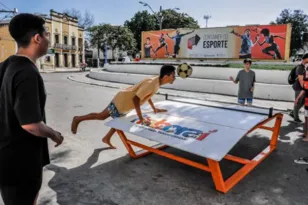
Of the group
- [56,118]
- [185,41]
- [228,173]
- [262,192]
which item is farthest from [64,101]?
[185,41]

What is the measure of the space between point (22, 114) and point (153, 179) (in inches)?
94.2

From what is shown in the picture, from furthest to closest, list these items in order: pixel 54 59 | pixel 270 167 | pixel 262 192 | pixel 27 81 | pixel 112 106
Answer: pixel 54 59 → pixel 112 106 → pixel 270 167 → pixel 262 192 → pixel 27 81

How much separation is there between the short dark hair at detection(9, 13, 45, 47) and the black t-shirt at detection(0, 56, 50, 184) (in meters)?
0.13

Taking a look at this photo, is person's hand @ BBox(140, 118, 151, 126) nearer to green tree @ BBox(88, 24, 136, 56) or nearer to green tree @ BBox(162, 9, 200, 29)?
green tree @ BBox(88, 24, 136, 56)

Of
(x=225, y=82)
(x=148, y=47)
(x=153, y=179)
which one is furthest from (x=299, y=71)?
(x=148, y=47)

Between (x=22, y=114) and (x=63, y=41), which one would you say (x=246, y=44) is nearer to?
(x=22, y=114)

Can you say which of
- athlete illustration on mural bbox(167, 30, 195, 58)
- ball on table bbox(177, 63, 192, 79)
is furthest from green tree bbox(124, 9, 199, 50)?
ball on table bbox(177, 63, 192, 79)

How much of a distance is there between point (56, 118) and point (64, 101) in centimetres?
297

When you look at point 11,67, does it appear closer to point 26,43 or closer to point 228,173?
point 26,43

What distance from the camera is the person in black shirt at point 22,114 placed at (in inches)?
61.4

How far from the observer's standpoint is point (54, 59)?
46094mm

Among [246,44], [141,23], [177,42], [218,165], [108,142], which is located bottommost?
[108,142]

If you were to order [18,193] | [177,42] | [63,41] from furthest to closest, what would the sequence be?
[63,41] < [177,42] < [18,193]

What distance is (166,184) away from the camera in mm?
3447
